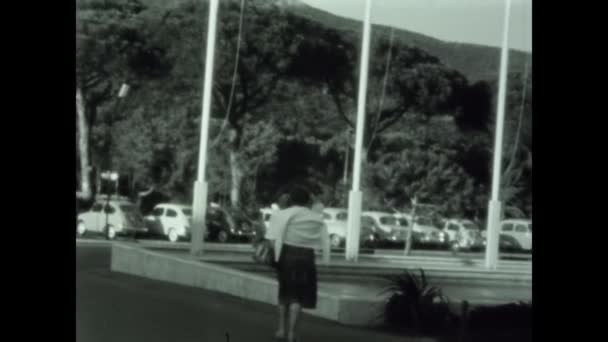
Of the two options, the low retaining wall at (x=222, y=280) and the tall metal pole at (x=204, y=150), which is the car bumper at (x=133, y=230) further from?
the tall metal pole at (x=204, y=150)

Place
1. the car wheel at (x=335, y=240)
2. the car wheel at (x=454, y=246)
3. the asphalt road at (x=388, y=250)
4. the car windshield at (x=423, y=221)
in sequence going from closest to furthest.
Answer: the asphalt road at (x=388, y=250)
the car wheel at (x=335, y=240)
the car wheel at (x=454, y=246)
the car windshield at (x=423, y=221)

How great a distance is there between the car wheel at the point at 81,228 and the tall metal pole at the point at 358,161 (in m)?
1.25

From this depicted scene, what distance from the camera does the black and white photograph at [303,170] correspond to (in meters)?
5.49

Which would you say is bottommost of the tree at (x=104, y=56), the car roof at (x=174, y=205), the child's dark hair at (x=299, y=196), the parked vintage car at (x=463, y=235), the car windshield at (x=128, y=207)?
the parked vintage car at (x=463, y=235)

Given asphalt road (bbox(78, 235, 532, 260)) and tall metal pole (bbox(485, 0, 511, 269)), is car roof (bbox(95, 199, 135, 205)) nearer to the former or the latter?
asphalt road (bbox(78, 235, 532, 260))

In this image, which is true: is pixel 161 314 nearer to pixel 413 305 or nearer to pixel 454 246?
pixel 413 305

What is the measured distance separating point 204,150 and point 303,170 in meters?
0.49

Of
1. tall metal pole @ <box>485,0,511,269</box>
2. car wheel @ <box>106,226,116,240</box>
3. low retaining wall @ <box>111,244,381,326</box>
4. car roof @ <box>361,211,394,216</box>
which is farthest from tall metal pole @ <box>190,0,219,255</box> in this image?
tall metal pole @ <box>485,0,511,269</box>

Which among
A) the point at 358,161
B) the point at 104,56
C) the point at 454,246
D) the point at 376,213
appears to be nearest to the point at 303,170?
the point at 358,161

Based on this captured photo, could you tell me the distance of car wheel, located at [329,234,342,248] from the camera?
18.5 ft

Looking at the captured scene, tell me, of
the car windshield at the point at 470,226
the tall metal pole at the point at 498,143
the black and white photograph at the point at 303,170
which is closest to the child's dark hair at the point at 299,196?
the black and white photograph at the point at 303,170
